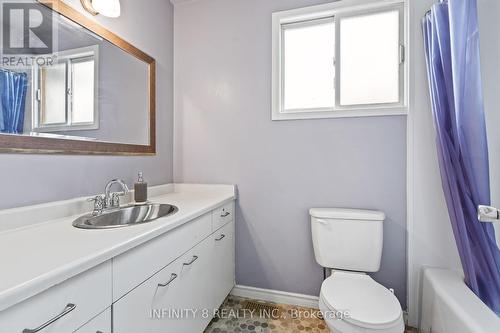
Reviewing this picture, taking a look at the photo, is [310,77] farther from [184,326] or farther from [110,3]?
[184,326]

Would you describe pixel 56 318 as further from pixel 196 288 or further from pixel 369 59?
pixel 369 59

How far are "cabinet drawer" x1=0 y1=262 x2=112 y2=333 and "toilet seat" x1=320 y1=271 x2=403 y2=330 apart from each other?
99 centimetres

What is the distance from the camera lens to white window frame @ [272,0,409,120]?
1.55 m

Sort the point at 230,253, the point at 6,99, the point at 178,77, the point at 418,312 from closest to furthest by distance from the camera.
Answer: the point at 6,99
the point at 418,312
the point at 230,253
the point at 178,77

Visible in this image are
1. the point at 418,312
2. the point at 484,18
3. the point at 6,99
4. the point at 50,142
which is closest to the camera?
the point at 6,99

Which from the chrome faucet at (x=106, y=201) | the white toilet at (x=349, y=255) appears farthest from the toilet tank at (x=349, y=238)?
the chrome faucet at (x=106, y=201)

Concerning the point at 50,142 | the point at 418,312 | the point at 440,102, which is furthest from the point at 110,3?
the point at 418,312

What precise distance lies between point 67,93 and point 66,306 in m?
0.99

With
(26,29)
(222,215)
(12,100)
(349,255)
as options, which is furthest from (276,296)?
(26,29)

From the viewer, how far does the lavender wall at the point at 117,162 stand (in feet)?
3.20

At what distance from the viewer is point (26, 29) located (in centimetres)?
99

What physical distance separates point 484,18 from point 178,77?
2.06 meters

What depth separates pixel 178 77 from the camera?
202 cm

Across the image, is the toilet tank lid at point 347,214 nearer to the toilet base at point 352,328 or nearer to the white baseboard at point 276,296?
the toilet base at point 352,328
